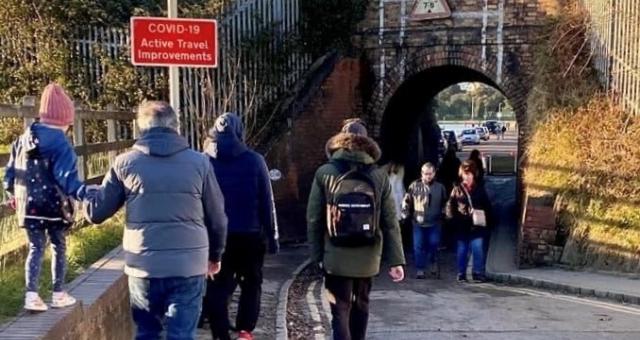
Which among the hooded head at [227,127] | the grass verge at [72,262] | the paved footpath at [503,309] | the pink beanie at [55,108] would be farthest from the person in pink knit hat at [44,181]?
the paved footpath at [503,309]

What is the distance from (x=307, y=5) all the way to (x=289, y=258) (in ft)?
18.3

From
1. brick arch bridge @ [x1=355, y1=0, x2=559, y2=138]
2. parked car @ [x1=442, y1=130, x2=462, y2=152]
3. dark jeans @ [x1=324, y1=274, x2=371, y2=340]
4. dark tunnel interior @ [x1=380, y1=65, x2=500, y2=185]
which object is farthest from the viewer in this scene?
parked car @ [x1=442, y1=130, x2=462, y2=152]

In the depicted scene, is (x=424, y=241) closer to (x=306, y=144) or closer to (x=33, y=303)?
(x=306, y=144)

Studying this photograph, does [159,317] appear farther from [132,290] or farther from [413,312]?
[413,312]

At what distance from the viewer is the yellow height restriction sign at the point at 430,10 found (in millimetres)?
14945

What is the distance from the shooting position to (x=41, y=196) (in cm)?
427

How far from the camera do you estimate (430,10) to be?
49.5ft

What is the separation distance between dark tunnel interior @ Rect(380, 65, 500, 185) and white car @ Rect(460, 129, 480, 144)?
3552cm

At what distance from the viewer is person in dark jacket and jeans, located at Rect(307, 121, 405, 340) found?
526 cm

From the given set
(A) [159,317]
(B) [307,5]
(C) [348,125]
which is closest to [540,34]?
(B) [307,5]

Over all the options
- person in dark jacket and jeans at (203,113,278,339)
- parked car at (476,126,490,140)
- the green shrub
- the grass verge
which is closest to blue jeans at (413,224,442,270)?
the green shrub

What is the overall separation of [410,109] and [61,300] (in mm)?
15657

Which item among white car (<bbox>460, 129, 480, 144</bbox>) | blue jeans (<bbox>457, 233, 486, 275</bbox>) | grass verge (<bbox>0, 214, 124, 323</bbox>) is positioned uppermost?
grass verge (<bbox>0, 214, 124, 323</bbox>)

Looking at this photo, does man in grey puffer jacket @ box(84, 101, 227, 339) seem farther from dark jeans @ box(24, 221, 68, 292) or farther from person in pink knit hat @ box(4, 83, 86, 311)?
dark jeans @ box(24, 221, 68, 292)
